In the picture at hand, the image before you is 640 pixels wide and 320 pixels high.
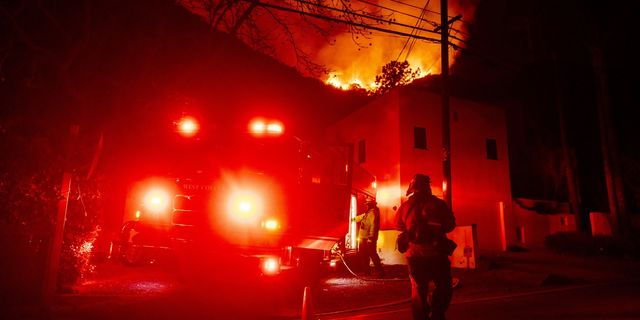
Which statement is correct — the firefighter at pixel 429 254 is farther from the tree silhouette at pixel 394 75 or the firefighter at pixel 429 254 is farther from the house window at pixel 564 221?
the house window at pixel 564 221

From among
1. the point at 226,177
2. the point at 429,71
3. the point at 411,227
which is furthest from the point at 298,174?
the point at 429,71

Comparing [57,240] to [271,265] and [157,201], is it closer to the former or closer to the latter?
[157,201]

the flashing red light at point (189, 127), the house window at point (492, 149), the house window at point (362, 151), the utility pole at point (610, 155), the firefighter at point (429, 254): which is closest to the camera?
the firefighter at point (429, 254)

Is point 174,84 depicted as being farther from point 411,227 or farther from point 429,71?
point 429,71

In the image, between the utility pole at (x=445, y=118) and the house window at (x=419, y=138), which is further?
the house window at (x=419, y=138)

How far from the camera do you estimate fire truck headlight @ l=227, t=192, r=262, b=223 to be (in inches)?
264

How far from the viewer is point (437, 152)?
18297mm

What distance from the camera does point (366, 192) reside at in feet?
40.7

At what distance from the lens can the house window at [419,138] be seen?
17.9 m

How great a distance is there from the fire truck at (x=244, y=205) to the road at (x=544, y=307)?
1339 millimetres

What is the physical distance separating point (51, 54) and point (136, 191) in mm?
3029

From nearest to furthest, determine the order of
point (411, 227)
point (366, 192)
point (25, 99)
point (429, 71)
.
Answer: point (411, 227) < point (25, 99) < point (366, 192) < point (429, 71)

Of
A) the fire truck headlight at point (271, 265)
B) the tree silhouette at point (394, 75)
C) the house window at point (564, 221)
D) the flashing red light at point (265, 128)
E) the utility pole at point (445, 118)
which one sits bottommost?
the fire truck headlight at point (271, 265)

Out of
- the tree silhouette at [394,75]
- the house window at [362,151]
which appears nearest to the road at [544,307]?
the house window at [362,151]
